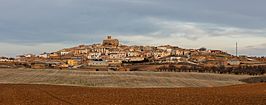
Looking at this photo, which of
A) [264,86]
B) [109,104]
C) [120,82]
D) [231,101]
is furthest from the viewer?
[120,82]

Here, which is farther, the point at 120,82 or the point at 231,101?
the point at 120,82

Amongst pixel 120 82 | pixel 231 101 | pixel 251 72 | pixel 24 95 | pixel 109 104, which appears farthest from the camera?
pixel 251 72

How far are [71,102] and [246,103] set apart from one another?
36.3ft

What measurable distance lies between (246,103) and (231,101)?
5.28 ft

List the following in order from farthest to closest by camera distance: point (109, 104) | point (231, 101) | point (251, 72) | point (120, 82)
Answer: point (251, 72), point (120, 82), point (231, 101), point (109, 104)

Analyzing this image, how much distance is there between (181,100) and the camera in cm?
3253

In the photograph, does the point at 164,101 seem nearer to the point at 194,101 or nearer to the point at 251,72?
the point at 194,101

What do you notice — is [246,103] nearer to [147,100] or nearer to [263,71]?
[147,100]

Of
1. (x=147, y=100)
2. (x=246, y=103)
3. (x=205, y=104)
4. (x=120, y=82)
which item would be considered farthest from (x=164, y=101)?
(x=120, y=82)

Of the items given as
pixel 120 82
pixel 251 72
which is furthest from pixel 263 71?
pixel 120 82

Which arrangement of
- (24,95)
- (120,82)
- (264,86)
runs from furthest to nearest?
(120,82) → (264,86) → (24,95)

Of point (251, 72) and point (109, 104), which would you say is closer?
point (109, 104)

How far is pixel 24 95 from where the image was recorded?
119 feet

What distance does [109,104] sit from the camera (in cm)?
2895
